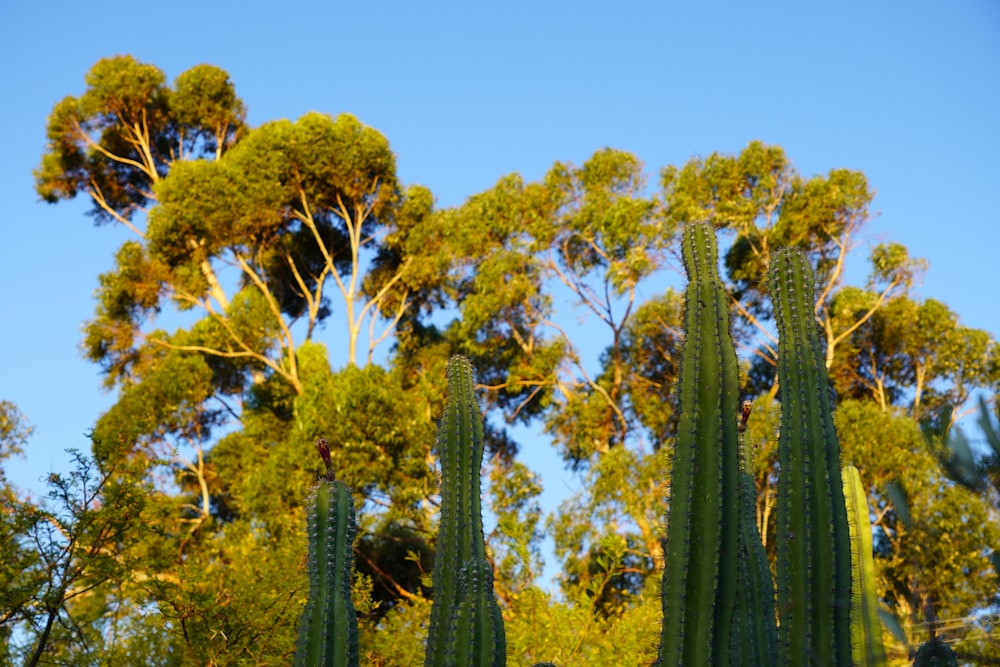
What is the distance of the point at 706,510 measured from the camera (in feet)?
14.7

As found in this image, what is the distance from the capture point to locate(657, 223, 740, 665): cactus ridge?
14.2ft

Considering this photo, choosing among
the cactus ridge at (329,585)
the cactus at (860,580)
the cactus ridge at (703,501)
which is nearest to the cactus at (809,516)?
the cactus at (860,580)

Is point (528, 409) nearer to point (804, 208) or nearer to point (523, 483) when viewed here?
point (523, 483)

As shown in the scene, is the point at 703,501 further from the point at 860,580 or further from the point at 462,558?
the point at 462,558

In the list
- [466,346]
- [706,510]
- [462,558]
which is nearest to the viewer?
[706,510]

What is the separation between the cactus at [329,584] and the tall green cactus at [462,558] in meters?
0.48

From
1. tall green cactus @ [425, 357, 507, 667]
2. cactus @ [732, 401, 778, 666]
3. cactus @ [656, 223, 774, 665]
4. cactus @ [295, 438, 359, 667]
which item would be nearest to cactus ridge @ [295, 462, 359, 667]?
cactus @ [295, 438, 359, 667]

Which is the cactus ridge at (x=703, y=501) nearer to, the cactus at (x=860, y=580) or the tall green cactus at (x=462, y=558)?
the cactus at (x=860, y=580)

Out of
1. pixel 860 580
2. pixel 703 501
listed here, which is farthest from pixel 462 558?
pixel 860 580

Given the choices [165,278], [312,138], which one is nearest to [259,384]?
[165,278]

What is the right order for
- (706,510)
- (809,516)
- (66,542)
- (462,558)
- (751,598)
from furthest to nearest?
(66,542) < (462,558) < (751,598) < (809,516) < (706,510)

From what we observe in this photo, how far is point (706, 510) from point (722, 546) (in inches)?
6.1

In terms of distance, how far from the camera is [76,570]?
9.48m

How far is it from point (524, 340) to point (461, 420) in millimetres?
16147
